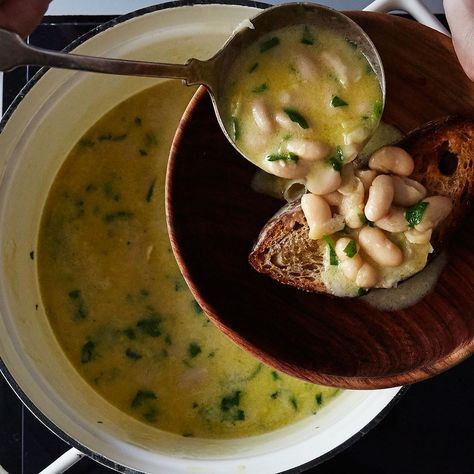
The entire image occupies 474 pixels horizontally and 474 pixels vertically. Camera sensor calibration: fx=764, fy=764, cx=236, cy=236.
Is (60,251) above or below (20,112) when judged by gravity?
below

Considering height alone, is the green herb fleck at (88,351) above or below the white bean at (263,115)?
below

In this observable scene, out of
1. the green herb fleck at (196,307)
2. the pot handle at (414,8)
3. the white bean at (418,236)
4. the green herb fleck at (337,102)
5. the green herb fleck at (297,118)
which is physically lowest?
the green herb fleck at (196,307)

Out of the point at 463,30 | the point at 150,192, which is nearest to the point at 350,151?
the point at 463,30

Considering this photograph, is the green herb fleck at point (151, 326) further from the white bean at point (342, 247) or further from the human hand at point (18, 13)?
the human hand at point (18, 13)

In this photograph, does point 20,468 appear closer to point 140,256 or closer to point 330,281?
point 140,256

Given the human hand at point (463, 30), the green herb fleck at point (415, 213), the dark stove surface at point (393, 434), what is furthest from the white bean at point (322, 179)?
the dark stove surface at point (393, 434)

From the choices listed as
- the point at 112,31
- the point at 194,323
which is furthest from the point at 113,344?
the point at 112,31

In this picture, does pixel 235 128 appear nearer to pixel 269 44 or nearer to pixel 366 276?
pixel 269 44
